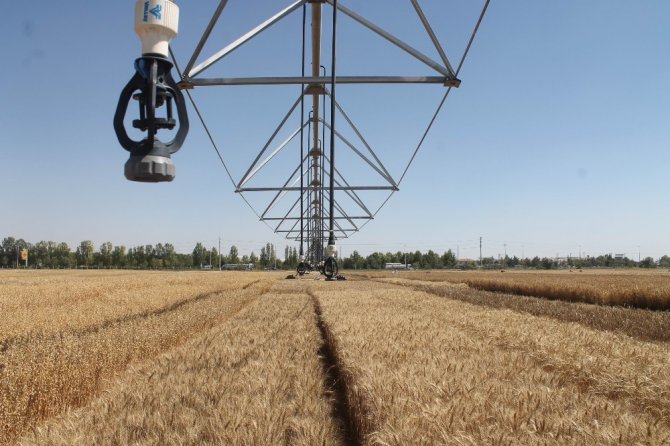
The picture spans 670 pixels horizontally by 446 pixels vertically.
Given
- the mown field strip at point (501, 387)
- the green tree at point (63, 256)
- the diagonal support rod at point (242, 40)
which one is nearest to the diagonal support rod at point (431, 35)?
the diagonal support rod at point (242, 40)

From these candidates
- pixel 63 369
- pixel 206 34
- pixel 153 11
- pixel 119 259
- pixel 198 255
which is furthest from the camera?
pixel 198 255

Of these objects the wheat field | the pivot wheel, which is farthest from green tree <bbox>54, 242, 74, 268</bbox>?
the wheat field

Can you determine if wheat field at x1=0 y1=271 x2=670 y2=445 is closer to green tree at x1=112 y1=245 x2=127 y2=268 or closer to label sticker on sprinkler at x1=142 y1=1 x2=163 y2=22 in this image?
label sticker on sprinkler at x1=142 y1=1 x2=163 y2=22

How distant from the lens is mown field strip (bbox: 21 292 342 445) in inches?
112

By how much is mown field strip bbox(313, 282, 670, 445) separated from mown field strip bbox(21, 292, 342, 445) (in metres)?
0.34

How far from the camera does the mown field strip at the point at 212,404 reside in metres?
2.86

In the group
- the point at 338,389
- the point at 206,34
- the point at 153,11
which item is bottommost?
the point at 338,389

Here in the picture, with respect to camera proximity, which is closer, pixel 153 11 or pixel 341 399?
pixel 153 11

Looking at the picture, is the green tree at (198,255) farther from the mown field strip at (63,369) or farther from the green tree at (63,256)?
the mown field strip at (63,369)

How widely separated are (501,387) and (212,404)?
2046mm

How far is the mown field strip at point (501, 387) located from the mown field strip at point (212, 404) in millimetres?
337

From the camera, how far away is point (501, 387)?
3.71 m

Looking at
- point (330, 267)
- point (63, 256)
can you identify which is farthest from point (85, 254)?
point (330, 267)

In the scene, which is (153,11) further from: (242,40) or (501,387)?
(242,40)
